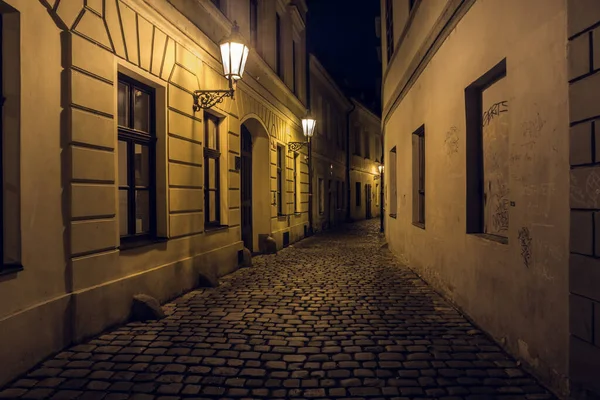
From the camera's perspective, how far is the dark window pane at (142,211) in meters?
6.21

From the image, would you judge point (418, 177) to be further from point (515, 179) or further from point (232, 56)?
point (515, 179)

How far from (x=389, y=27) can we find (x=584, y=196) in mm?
10735

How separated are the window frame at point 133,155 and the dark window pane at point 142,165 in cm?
3

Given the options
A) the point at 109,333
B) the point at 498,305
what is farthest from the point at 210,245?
the point at 498,305

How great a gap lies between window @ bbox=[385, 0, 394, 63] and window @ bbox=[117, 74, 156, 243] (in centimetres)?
788

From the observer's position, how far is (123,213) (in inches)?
232

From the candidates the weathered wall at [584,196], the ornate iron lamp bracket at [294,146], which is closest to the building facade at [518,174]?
the weathered wall at [584,196]

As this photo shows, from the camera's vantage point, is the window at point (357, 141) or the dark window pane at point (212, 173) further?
the window at point (357, 141)

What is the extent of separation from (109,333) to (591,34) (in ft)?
16.7

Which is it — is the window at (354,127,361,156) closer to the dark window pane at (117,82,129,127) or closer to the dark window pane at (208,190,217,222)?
the dark window pane at (208,190,217,222)

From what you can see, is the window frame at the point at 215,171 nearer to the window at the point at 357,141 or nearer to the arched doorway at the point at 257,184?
the arched doorway at the point at 257,184

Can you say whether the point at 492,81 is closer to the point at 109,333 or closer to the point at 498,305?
the point at 498,305

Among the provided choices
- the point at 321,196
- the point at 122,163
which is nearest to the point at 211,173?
the point at 122,163

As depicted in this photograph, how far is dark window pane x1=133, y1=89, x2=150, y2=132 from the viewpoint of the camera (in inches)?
244
